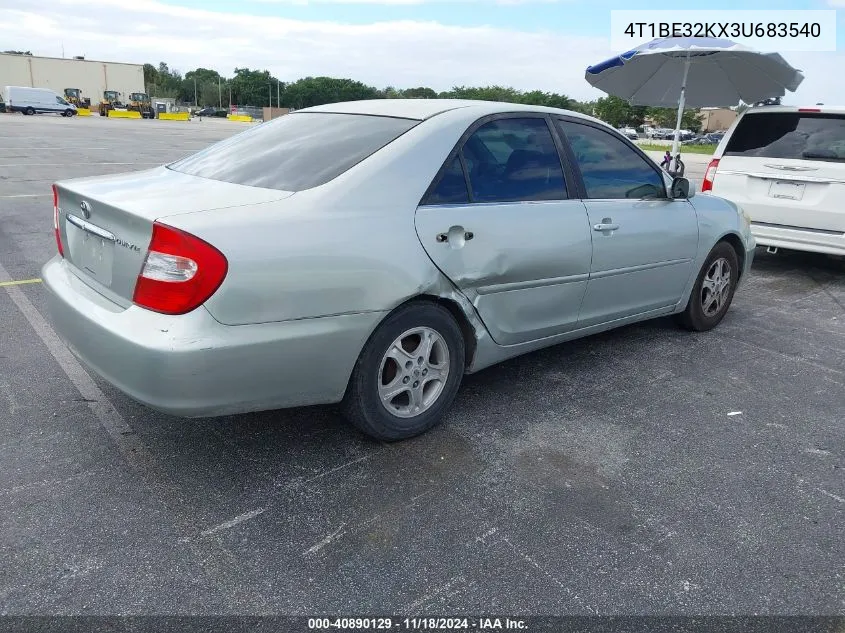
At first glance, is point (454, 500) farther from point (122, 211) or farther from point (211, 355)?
point (122, 211)

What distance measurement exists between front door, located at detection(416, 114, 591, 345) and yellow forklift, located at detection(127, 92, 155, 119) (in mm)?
64932

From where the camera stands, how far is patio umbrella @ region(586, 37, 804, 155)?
7.60 meters

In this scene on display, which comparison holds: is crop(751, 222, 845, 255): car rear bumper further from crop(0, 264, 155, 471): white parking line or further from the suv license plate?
crop(0, 264, 155, 471): white parking line

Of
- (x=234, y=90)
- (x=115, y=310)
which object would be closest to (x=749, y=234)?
(x=115, y=310)

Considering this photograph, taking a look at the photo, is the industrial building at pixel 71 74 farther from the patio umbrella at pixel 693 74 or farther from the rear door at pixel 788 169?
the rear door at pixel 788 169

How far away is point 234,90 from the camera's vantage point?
116m

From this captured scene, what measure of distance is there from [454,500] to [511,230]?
1345 mm

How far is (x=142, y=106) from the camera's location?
6328cm

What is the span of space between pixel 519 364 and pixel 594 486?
1482mm

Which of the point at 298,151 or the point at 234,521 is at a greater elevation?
the point at 298,151

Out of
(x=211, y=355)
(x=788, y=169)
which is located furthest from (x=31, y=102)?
(x=211, y=355)

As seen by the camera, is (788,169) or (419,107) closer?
(419,107)

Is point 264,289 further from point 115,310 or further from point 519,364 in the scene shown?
point 519,364

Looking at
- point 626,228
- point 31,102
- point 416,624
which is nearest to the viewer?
point 416,624
